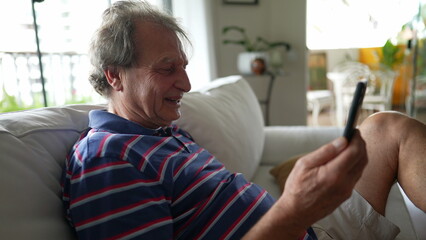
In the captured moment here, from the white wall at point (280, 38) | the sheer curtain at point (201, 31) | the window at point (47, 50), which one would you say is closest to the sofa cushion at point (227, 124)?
the window at point (47, 50)

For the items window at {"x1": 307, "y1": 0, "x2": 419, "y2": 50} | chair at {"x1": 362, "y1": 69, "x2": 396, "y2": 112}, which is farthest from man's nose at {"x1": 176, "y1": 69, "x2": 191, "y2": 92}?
window at {"x1": 307, "y1": 0, "x2": 419, "y2": 50}

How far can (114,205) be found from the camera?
2.37ft

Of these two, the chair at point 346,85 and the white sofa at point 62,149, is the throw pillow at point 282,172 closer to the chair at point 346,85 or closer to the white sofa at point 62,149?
the white sofa at point 62,149

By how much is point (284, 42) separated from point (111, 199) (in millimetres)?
3435

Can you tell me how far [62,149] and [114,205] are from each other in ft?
0.79

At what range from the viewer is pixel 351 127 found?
0.60 metres

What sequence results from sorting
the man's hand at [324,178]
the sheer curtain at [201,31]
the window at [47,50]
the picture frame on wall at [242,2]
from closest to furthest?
the man's hand at [324,178] < the window at [47,50] < the sheer curtain at [201,31] < the picture frame on wall at [242,2]

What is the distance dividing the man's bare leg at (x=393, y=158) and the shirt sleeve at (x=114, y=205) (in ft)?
2.10

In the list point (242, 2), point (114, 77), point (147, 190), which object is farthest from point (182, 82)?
point (242, 2)

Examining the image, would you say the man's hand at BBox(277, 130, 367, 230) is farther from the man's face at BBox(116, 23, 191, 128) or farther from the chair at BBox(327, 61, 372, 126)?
the chair at BBox(327, 61, 372, 126)

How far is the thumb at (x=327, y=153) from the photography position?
0.59 m

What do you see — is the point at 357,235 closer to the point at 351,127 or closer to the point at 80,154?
the point at 351,127

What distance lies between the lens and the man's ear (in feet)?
3.07

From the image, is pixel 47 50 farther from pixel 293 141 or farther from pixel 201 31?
pixel 293 141
